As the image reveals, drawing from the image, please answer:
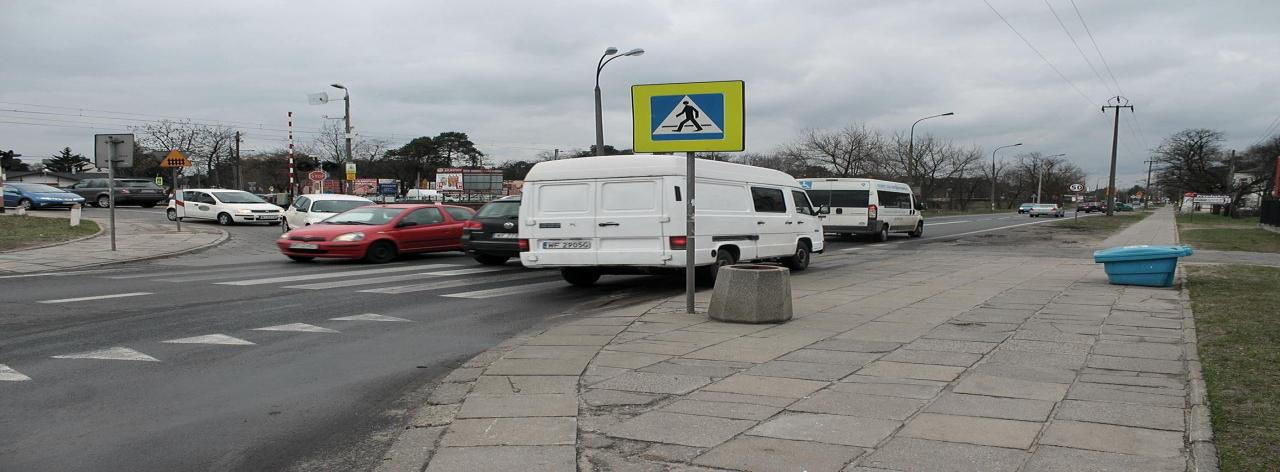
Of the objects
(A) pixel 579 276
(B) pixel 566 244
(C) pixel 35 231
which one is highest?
(B) pixel 566 244

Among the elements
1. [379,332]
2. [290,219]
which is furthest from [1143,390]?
[290,219]

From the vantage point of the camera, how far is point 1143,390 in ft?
16.4

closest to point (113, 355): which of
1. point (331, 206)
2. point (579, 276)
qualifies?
point (579, 276)

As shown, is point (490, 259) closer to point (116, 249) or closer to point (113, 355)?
point (116, 249)

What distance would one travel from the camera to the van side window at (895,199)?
1016 inches

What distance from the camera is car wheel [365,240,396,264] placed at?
52.5 ft

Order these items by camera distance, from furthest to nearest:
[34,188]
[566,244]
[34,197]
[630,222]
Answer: [34,188] < [34,197] < [566,244] < [630,222]

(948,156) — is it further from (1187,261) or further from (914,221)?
(1187,261)

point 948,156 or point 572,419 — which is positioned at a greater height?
point 948,156

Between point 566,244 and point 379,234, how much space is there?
253 inches

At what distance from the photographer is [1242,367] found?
5.52m

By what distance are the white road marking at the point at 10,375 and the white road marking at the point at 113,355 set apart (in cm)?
47

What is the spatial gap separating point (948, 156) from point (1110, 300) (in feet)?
233

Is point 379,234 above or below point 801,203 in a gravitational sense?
below
